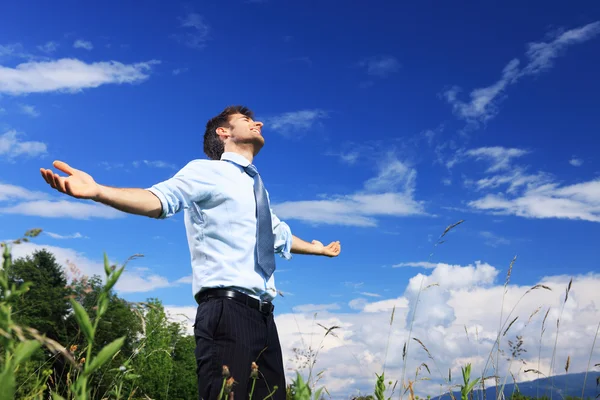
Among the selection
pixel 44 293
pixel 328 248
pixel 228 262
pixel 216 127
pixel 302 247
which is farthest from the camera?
pixel 44 293

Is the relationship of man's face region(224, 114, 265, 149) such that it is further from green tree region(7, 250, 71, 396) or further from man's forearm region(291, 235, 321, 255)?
green tree region(7, 250, 71, 396)

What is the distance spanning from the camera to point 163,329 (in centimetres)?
3091

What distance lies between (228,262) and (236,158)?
1010 millimetres

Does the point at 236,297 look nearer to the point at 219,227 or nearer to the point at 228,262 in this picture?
the point at 228,262

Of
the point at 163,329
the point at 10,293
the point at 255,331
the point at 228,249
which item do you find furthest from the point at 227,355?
the point at 163,329

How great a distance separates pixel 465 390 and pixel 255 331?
2324mm

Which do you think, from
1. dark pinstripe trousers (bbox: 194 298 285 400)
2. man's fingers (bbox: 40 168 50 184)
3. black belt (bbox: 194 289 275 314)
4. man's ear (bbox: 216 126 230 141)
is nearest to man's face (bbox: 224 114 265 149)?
man's ear (bbox: 216 126 230 141)

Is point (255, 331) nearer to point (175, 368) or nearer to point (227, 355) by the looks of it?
point (227, 355)

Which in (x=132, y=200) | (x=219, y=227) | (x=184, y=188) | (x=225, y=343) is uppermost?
(x=184, y=188)

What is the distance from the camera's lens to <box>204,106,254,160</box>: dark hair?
4.98 metres

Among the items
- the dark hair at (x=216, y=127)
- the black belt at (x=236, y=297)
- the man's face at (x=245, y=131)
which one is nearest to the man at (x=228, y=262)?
the black belt at (x=236, y=297)

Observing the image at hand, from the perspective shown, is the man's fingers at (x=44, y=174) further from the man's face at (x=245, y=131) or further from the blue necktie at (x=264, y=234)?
the man's face at (x=245, y=131)

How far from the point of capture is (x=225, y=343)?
11.7ft

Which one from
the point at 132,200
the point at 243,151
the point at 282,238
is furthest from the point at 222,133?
the point at 132,200
